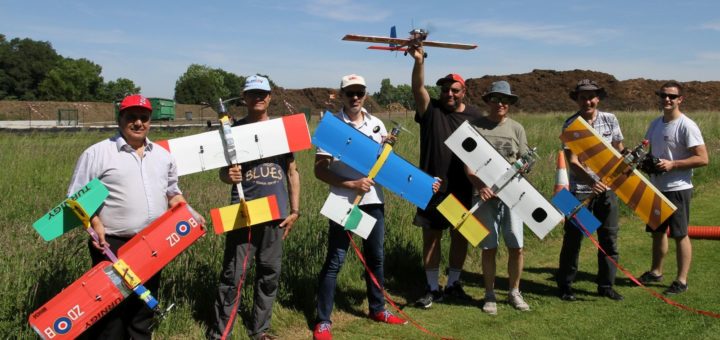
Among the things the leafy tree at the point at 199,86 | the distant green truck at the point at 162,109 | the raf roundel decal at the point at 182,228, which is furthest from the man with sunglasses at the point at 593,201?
the leafy tree at the point at 199,86

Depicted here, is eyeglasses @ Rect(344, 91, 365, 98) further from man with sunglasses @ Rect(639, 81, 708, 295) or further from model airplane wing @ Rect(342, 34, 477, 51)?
→ man with sunglasses @ Rect(639, 81, 708, 295)

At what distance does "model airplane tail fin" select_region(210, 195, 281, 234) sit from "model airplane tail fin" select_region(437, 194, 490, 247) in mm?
1529

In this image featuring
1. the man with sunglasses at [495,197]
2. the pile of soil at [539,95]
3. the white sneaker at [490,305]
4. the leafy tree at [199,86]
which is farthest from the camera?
the leafy tree at [199,86]

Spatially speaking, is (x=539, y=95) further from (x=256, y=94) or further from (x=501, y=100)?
(x=256, y=94)

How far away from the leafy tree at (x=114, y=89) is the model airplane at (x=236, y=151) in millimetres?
94569

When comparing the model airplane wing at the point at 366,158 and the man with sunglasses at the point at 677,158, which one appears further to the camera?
the man with sunglasses at the point at 677,158

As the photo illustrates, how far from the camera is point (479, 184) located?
511 centimetres

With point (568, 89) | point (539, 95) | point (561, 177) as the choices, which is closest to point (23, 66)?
point (539, 95)

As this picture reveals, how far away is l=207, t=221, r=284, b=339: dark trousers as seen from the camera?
4.31m

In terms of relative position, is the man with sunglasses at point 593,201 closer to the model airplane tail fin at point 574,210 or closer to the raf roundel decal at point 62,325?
the model airplane tail fin at point 574,210

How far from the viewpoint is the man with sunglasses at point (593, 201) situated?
18.7 ft

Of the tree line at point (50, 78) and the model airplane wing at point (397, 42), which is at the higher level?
the tree line at point (50, 78)

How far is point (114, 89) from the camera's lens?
10044 cm

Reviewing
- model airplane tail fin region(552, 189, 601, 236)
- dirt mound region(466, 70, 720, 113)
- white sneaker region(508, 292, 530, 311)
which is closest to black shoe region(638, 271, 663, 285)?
model airplane tail fin region(552, 189, 601, 236)
